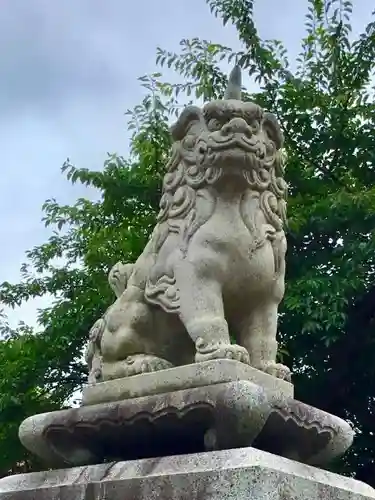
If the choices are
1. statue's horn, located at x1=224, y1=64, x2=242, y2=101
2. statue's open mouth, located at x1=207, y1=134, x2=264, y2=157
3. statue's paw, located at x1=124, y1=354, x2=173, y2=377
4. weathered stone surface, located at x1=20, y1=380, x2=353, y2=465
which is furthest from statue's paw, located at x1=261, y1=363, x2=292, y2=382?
statue's horn, located at x1=224, y1=64, x2=242, y2=101

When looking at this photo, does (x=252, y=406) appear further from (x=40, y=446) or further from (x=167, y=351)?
(x=40, y=446)

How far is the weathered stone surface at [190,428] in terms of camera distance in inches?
151

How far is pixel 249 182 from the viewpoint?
14.8ft

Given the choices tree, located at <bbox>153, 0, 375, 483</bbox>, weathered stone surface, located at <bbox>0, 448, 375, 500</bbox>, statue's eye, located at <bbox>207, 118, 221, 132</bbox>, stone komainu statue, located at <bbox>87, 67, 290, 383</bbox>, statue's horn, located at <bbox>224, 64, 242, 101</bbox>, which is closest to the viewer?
weathered stone surface, located at <bbox>0, 448, 375, 500</bbox>

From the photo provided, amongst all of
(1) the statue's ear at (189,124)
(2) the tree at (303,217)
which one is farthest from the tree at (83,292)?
(1) the statue's ear at (189,124)

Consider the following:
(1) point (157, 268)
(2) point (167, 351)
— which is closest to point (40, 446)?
(2) point (167, 351)

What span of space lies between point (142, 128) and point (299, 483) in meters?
7.81

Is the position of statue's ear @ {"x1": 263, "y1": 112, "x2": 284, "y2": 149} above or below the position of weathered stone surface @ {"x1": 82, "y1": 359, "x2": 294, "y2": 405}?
above

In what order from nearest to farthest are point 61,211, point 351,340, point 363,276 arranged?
point 363,276 → point 351,340 → point 61,211

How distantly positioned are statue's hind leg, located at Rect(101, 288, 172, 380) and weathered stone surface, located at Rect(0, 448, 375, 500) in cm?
57

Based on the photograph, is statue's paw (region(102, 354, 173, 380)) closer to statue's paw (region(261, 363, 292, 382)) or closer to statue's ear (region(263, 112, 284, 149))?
statue's paw (region(261, 363, 292, 382))

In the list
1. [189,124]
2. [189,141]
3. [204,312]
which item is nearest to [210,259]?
[204,312]

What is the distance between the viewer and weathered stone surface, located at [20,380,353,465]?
3832 millimetres

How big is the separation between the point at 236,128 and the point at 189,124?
0.37 m
